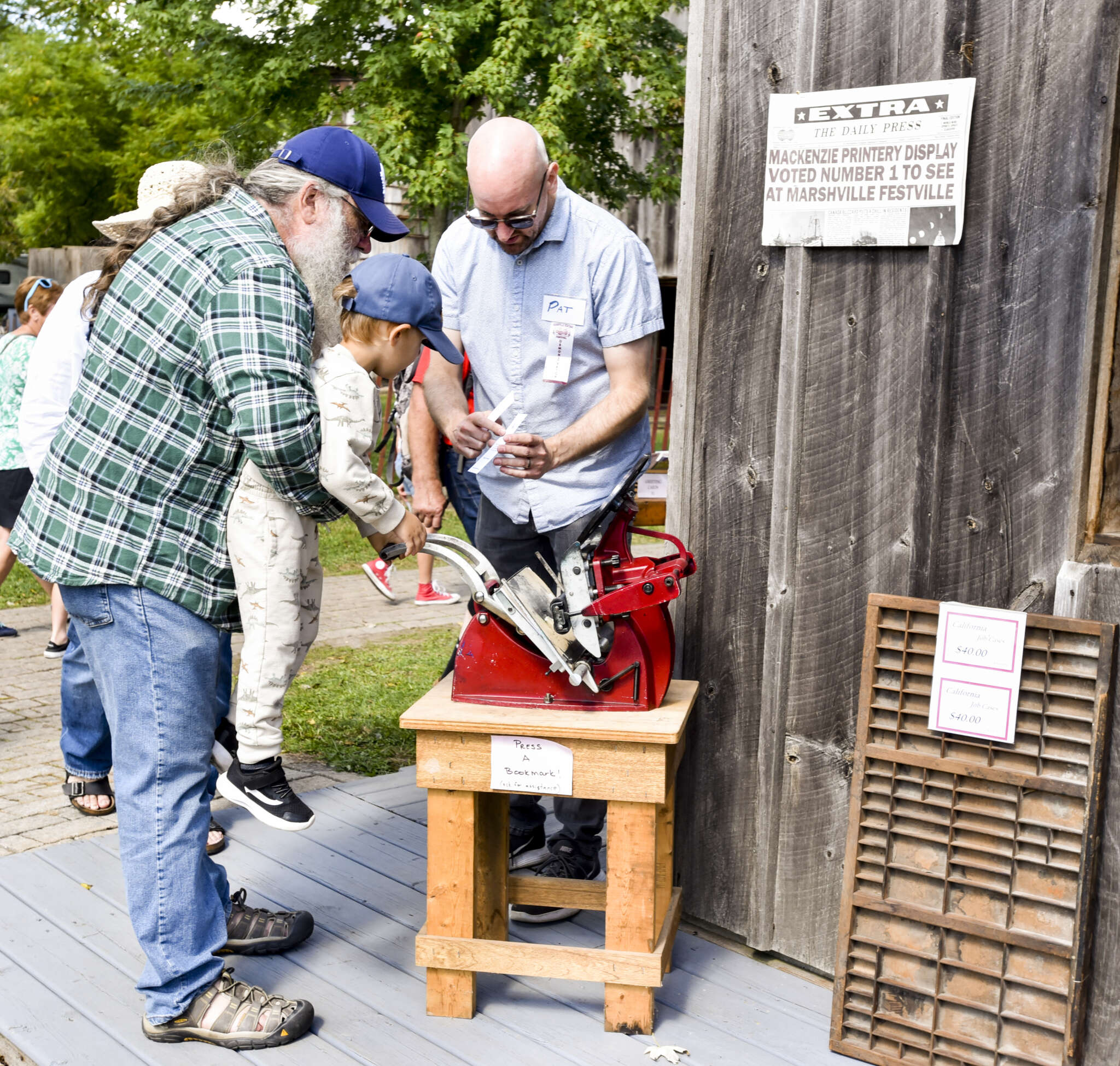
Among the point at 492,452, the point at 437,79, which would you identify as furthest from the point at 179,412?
the point at 437,79

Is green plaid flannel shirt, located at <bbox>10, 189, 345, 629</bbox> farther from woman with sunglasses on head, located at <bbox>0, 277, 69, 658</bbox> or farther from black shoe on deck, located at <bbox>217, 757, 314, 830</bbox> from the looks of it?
woman with sunglasses on head, located at <bbox>0, 277, 69, 658</bbox>

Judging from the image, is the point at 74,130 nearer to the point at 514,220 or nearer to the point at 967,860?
the point at 514,220

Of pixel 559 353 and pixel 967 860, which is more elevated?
pixel 559 353

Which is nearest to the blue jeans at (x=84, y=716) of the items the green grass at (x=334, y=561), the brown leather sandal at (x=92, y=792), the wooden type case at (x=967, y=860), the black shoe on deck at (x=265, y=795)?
the brown leather sandal at (x=92, y=792)

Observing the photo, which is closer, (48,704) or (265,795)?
(265,795)

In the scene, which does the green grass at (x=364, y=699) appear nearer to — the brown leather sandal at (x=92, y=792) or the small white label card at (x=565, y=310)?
the brown leather sandal at (x=92, y=792)

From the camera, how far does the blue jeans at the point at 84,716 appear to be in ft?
12.9

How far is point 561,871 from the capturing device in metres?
3.58

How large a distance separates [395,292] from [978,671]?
153 cm

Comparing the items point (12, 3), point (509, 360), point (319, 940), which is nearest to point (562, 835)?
point (319, 940)

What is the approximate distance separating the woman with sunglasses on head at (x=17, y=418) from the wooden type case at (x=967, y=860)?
455 centimetres

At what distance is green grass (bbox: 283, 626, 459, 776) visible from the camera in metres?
5.05

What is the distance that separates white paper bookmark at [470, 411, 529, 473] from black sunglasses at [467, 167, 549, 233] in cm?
47

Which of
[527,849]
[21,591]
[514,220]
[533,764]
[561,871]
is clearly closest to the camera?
[533,764]
